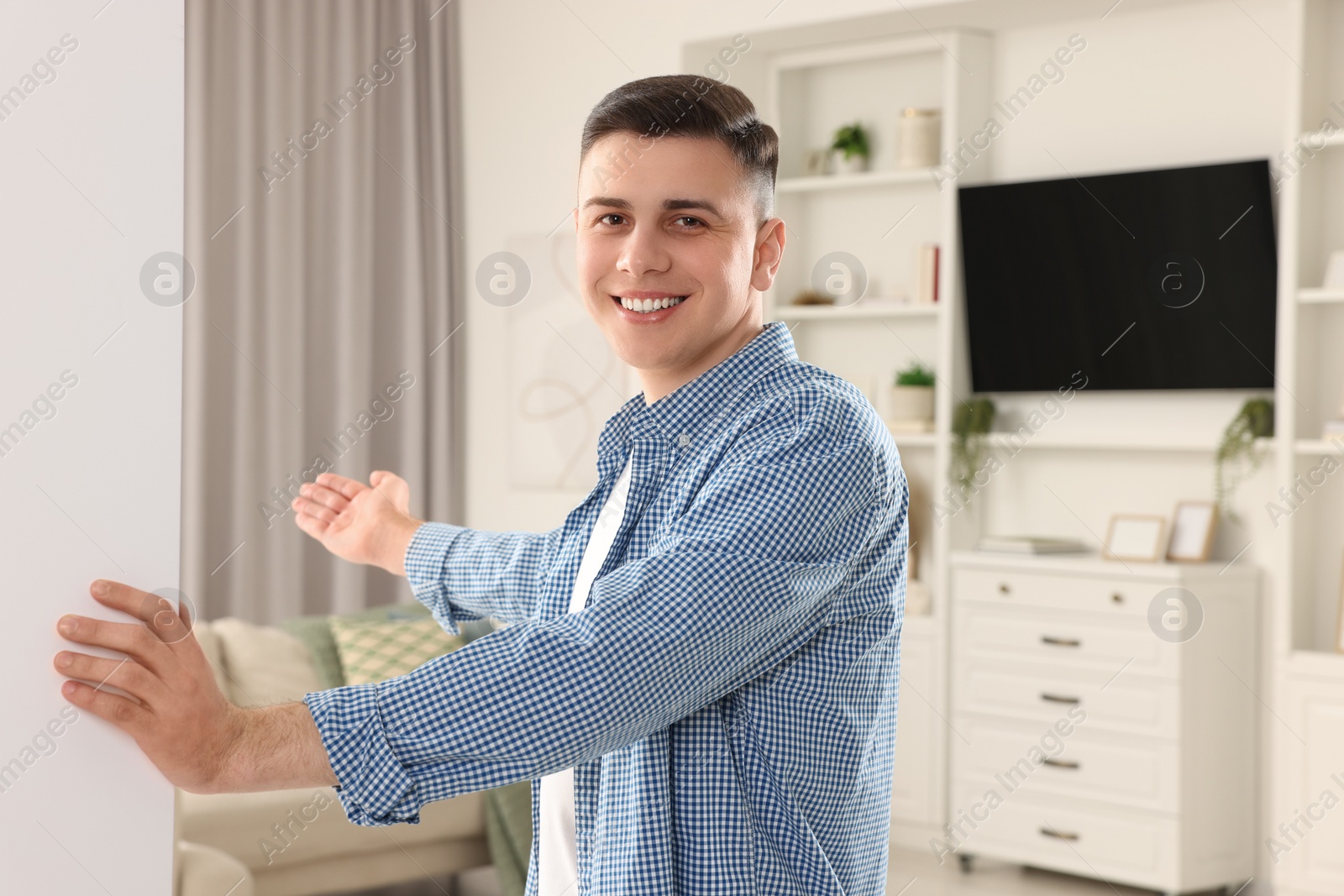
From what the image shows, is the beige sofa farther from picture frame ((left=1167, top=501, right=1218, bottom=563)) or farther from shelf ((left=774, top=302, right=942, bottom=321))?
picture frame ((left=1167, top=501, right=1218, bottom=563))

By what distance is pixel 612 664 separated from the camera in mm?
938

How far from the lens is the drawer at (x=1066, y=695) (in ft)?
13.1

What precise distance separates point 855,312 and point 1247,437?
55.1 inches

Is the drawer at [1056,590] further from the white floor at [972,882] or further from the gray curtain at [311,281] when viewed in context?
Answer: the gray curtain at [311,281]

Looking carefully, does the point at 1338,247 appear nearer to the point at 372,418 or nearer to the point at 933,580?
the point at 933,580

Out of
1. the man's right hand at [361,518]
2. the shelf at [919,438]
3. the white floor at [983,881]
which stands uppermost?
the shelf at [919,438]

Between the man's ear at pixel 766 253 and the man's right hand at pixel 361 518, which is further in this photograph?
the man's right hand at pixel 361 518

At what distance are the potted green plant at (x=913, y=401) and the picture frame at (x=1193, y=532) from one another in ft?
2.97

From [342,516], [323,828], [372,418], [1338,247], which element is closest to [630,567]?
[342,516]

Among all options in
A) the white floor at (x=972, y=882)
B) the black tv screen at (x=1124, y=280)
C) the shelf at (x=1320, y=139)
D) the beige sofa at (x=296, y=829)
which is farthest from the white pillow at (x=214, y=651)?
the shelf at (x=1320, y=139)

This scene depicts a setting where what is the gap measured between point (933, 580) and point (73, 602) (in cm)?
421

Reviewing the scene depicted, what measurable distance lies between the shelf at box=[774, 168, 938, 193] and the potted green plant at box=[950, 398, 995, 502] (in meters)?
0.81

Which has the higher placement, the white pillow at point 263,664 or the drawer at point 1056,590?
the drawer at point 1056,590

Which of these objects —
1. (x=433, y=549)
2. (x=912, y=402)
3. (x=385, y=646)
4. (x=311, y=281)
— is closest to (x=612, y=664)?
(x=433, y=549)
